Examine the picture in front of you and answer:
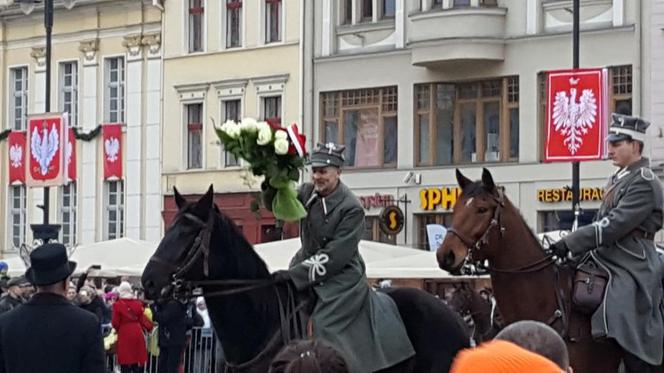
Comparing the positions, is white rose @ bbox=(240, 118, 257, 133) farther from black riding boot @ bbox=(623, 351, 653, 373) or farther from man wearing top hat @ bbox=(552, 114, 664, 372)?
black riding boot @ bbox=(623, 351, 653, 373)

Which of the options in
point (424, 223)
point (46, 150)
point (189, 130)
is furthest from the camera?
point (189, 130)

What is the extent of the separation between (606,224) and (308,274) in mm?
2158

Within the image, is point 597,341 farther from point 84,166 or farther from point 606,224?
point 84,166

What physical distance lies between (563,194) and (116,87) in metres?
16.9

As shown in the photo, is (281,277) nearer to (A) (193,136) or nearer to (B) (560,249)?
(B) (560,249)

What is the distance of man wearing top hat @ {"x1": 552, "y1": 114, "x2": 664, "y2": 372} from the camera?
39.5ft

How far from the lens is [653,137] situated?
37969mm

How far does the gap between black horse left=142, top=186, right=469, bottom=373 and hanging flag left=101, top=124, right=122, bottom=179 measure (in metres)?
38.6

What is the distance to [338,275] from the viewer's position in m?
12.4

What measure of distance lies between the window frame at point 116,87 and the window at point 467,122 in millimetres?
11537

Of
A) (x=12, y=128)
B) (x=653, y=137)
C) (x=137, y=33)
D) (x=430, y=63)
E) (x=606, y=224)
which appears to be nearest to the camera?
(x=606, y=224)

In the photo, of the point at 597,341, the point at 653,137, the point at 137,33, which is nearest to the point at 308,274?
the point at 597,341

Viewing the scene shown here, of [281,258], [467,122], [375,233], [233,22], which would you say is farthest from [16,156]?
[281,258]

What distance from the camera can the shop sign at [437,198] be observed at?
41.8m
